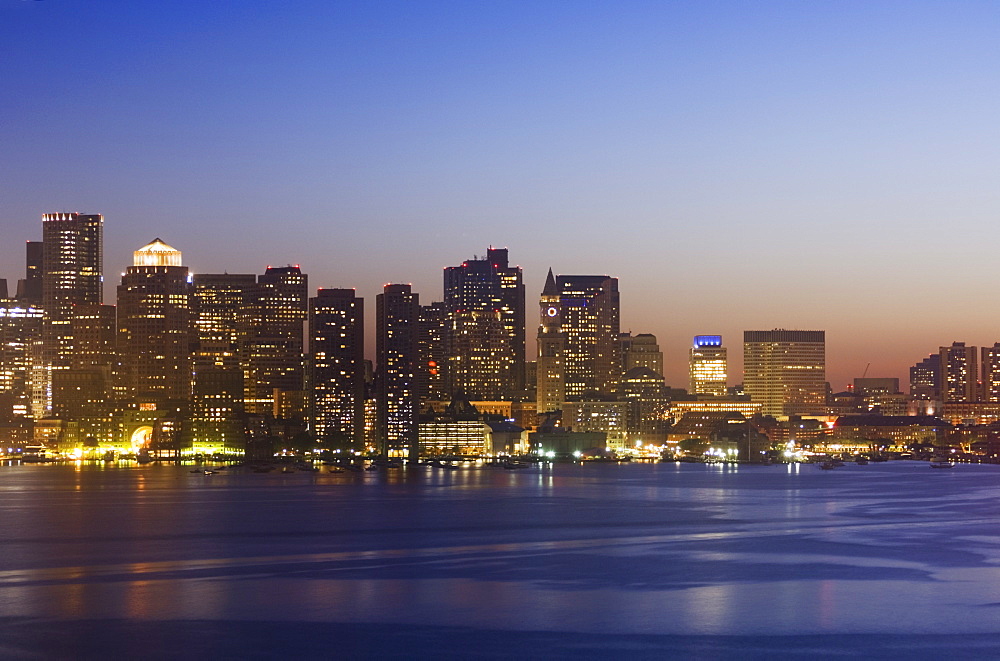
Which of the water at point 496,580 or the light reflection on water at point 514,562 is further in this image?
the light reflection on water at point 514,562

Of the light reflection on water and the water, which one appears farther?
the light reflection on water

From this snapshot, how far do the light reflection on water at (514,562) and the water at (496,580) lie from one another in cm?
14

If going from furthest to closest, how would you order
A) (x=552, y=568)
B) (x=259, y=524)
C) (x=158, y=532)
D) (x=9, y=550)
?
(x=259, y=524) < (x=158, y=532) < (x=9, y=550) < (x=552, y=568)

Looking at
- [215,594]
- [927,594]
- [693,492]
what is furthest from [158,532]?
[693,492]

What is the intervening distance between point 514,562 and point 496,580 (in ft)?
15.7

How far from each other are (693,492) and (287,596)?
62689 millimetres

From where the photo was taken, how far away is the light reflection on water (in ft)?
112

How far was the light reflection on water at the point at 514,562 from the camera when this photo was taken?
112 ft

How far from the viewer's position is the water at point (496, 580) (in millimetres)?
30484

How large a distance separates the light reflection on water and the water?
0.45 ft

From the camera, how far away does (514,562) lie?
44.9 m

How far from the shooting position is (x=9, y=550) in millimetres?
48500

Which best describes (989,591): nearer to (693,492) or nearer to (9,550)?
(9,550)

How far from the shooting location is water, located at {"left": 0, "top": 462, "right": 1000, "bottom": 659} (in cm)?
3048
